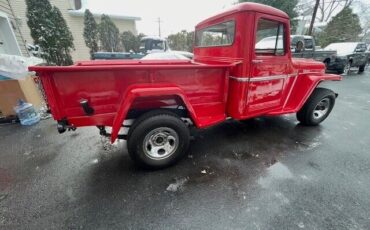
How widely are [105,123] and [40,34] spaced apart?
33.4 ft

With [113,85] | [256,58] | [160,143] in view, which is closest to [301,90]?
[256,58]

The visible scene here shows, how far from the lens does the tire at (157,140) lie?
2.32 m

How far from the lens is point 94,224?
1.84m

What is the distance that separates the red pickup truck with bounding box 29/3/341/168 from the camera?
6.99 feet

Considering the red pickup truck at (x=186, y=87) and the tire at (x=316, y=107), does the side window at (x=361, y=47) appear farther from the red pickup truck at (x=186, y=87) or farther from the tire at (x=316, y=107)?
the red pickup truck at (x=186, y=87)

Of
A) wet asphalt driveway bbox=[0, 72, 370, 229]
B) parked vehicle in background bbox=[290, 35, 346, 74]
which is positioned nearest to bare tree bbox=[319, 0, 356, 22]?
parked vehicle in background bbox=[290, 35, 346, 74]

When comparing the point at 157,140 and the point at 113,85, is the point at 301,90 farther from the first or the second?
the point at 113,85

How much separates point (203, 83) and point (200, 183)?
1382 mm

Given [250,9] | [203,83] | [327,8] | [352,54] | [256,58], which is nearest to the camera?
[250,9]

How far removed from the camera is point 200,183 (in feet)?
7.80

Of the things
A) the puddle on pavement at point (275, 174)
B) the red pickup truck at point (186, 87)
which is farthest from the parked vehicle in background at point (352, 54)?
the puddle on pavement at point (275, 174)

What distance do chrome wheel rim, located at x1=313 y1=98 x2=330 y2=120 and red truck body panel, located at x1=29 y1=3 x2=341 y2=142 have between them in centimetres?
53

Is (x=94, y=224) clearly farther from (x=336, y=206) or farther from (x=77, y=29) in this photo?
(x=77, y=29)

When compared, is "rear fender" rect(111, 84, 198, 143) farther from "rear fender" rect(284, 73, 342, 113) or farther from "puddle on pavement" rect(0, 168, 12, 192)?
"rear fender" rect(284, 73, 342, 113)
